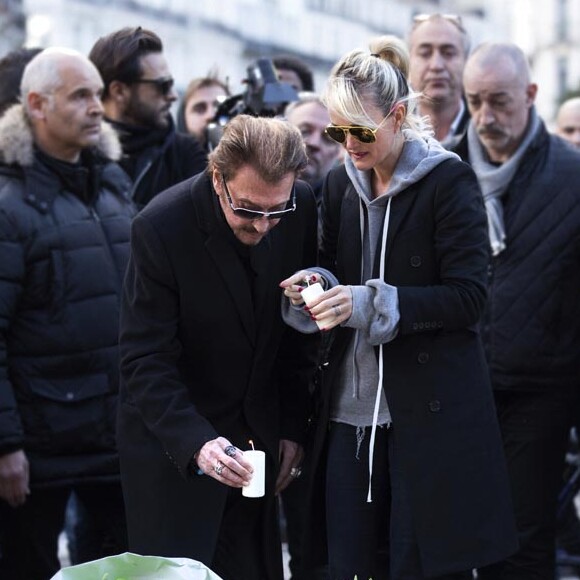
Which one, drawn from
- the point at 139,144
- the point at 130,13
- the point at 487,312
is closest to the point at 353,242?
the point at 487,312

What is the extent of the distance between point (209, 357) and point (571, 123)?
467 centimetres

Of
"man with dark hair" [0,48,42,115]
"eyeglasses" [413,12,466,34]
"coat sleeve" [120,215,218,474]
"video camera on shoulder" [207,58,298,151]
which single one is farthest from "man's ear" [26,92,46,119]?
"eyeglasses" [413,12,466,34]

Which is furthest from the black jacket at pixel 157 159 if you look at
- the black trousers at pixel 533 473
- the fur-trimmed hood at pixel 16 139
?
the black trousers at pixel 533 473

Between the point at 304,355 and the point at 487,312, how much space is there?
3.78 feet

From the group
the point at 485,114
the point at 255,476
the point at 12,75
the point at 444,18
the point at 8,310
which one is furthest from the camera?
the point at 444,18

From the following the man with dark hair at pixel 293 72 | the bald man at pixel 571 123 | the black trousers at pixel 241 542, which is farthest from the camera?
the bald man at pixel 571 123

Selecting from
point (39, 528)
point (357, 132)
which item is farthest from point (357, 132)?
point (39, 528)

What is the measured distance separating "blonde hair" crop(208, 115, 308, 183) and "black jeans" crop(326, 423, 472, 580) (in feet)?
2.89

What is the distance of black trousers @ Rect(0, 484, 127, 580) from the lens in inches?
236

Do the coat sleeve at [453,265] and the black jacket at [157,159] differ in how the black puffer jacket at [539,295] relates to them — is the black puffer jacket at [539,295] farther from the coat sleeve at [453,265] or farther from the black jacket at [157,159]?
the black jacket at [157,159]

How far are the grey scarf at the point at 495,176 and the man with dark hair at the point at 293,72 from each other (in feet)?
6.78

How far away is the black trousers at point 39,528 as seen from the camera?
5.99m

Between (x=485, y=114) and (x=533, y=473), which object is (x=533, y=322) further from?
(x=485, y=114)

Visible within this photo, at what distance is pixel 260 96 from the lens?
695cm
